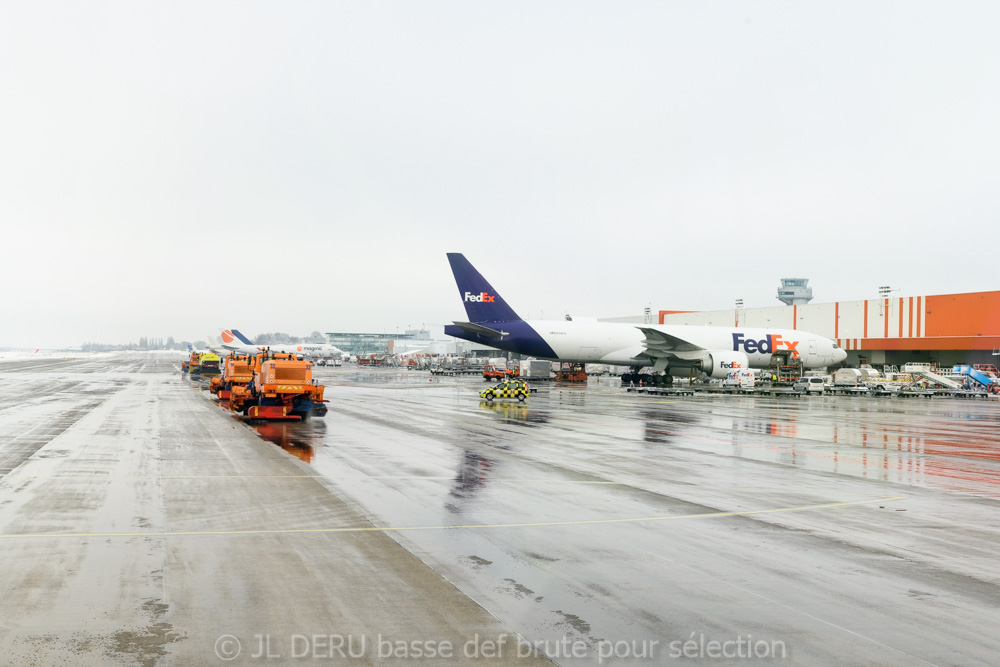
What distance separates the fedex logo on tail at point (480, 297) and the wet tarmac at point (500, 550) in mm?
33765

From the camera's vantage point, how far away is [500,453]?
17.6 meters

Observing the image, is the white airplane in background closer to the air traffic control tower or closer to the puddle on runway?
the air traffic control tower

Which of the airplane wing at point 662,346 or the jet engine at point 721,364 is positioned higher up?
the airplane wing at point 662,346

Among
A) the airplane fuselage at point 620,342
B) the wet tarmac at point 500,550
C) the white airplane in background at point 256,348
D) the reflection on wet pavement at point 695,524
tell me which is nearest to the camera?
the wet tarmac at point 500,550

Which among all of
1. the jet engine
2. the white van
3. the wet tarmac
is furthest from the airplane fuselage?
the wet tarmac

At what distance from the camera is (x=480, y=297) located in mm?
53094

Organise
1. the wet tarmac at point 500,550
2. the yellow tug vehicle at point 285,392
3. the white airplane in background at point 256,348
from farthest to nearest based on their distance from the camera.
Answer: the white airplane in background at point 256,348, the yellow tug vehicle at point 285,392, the wet tarmac at point 500,550

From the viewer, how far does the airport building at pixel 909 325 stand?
202 feet

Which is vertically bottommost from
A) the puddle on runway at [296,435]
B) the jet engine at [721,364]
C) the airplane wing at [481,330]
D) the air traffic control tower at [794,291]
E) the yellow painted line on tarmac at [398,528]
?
the puddle on runway at [296,435]

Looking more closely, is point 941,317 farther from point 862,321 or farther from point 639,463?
point 639,463

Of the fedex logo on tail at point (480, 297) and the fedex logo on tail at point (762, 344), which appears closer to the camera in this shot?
→ the fedex logo on tail at point (480, 297)

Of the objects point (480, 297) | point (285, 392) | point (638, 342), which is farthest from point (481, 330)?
point (285, 392)

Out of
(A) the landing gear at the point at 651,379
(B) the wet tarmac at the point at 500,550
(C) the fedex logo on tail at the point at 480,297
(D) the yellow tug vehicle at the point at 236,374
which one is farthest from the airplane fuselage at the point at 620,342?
(B) the wet tarmac at the point at 500,550

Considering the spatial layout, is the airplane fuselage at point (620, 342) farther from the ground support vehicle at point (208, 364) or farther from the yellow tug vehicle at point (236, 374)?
the yellow tug vehicle at point (236, 374)
